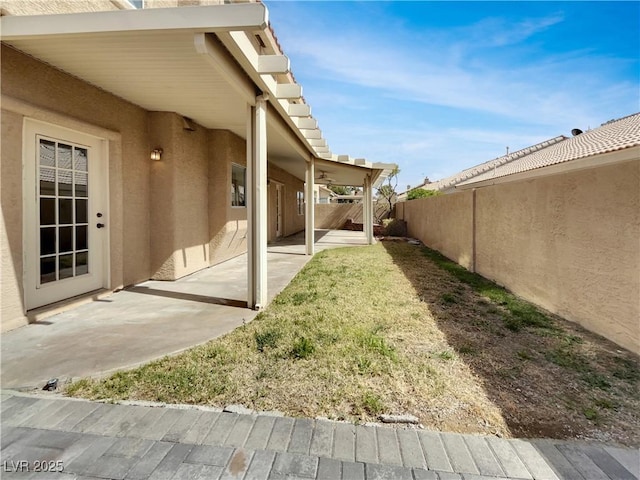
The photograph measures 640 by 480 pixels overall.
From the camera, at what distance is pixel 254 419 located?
8.61 ft

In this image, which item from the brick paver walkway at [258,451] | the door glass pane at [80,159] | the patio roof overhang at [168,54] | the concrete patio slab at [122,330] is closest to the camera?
the brick paver walkway at [258,451]

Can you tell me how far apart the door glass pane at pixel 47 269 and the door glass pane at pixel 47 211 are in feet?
1.77

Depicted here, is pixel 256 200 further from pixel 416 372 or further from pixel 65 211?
pixel 416 372

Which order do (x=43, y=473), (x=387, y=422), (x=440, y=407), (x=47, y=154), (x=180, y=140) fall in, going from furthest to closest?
A: (x=180, y=140) < (x=47, y=154) < (x=440, y=407) < (x=387, y=422) < (x=43, y=473)

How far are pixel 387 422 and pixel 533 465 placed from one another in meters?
0.96

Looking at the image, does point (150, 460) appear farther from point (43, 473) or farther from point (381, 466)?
point (381, 466)

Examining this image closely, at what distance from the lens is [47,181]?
4.88 m

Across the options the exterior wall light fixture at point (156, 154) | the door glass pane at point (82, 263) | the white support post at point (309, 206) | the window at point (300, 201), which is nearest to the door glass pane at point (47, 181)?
the door glass pane at point (82, 263)

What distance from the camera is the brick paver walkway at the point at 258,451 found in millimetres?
2100

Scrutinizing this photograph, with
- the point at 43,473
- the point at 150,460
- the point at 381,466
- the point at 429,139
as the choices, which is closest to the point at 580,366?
the point at 381,466

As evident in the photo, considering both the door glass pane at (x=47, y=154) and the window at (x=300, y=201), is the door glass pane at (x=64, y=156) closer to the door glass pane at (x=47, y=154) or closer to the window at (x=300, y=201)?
the door glass pane at (x=47, y=154)

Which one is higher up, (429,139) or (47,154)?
A: (429,139)

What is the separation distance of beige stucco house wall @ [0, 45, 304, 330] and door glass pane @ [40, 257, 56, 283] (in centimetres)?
48

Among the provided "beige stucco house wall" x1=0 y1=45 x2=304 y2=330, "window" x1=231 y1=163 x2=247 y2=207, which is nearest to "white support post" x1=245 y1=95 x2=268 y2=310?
"beige stucco house wall" x1=0 y1=45 x2=304 y2=330
